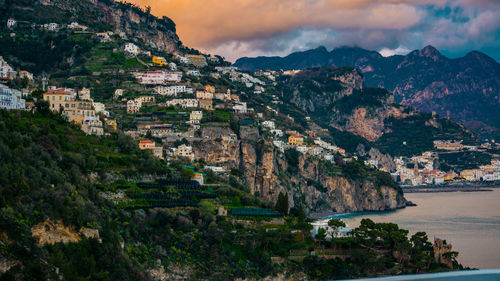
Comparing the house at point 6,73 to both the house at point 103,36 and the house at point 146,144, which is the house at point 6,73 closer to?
the house at point 146,144

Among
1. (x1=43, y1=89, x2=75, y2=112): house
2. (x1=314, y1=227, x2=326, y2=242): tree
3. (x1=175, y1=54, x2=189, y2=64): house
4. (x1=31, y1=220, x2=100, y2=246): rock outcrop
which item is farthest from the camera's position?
(x1=175, y1=54, x2=189, y2=64): house

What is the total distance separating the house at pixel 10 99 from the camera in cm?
4688

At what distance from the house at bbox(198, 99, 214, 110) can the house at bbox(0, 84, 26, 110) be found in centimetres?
2965

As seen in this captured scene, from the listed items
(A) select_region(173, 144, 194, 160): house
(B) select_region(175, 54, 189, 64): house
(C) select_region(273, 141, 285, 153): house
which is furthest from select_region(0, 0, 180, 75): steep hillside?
(C) select_region(273, 141, 285, 153): house

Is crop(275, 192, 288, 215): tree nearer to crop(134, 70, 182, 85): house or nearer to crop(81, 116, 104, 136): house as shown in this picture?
crop(81, 116, 104, 136): house

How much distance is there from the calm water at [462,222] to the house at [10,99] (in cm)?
3411

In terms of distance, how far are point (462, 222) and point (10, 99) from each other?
156 ft

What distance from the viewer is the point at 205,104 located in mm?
77875

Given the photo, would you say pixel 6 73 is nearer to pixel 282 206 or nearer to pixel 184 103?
pixel 184 103

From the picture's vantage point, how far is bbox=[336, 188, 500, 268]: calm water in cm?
5266

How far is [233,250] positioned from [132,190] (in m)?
7.85

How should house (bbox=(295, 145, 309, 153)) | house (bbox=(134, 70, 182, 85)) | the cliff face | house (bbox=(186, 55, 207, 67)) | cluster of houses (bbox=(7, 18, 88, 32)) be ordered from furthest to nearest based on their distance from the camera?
1. house (bbox=(186, 55, 207, 67))
2. house (bbox=(295, 145, 309, 153))
3. cluster of houses (bbox=(7, 18, 88, 32))
4. house (bbox=(134, 70, 182, 85))
5. the cliff face

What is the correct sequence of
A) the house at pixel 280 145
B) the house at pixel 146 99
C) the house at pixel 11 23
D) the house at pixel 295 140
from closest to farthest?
the house at pixel 146 99
the house at pixel 280 145
the house at pixel 11 23
the house at pixel 295 140

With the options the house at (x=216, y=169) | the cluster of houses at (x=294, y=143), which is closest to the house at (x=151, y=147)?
the house at (x=216, y=169)
